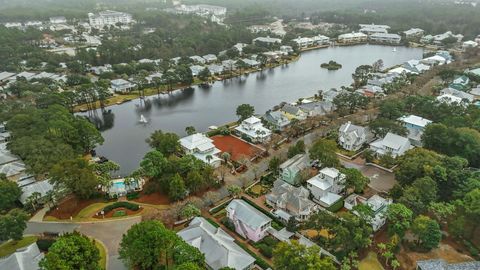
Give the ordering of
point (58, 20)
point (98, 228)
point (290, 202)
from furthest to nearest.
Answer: point (58, 20), point (290, 202), point (98, 228)

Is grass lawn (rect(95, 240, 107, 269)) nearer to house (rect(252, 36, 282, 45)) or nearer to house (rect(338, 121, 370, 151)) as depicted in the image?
house (rect(338, 121, 370, 151))

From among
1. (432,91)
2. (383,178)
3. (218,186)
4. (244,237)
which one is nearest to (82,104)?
(218,186)

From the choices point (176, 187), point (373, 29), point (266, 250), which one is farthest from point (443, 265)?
point (373, 29)

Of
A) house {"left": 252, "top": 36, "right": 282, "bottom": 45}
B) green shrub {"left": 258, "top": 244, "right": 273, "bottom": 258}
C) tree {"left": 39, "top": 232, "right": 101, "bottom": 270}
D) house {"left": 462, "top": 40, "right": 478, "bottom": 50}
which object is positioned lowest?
green shrub {"left": 258, "top": 244, "right": 273, "bottom": 258}

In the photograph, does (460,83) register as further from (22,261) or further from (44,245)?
(22,261)

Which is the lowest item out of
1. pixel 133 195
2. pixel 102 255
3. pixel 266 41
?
pixel 102 255

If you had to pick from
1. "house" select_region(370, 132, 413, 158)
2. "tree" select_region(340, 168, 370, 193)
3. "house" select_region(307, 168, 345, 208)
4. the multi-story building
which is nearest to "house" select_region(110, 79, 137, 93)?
"house" select_region(307, 168, 345, 208)

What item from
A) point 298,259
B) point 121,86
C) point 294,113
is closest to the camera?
point 298,259
